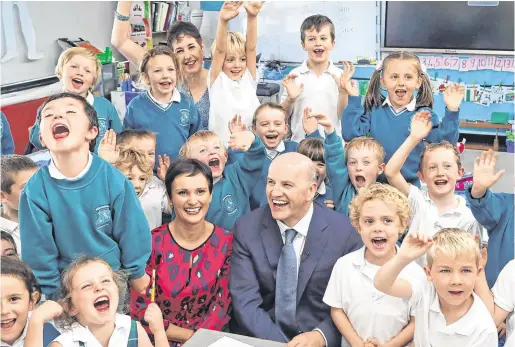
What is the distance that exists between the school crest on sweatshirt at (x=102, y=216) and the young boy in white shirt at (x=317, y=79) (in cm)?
176

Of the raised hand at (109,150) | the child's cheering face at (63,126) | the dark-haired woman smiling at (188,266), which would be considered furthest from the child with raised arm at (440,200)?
the child's cheering face at (63,126)

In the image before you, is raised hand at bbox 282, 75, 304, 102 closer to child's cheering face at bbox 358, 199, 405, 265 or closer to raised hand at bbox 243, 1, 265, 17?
raised hand at bbox 243, 1, 265, 17

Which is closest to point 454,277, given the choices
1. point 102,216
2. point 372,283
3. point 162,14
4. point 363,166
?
point 372,283

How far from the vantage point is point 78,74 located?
323cm

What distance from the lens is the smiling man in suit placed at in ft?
7.91

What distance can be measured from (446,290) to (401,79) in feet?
5.18

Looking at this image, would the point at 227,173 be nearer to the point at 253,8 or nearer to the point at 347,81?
the point at 347,81

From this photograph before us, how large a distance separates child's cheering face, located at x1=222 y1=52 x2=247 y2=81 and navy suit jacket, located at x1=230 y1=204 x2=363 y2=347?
1349 mm

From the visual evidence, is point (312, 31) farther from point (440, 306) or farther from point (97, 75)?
point (440, 306)

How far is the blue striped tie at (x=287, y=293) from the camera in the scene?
7.92ft

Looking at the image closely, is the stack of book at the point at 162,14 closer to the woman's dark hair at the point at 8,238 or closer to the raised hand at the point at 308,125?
the raised hand at the point at 308,125

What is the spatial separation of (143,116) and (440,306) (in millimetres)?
1970

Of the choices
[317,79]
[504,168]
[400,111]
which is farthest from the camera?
[504,168]

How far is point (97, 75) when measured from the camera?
3.35m
